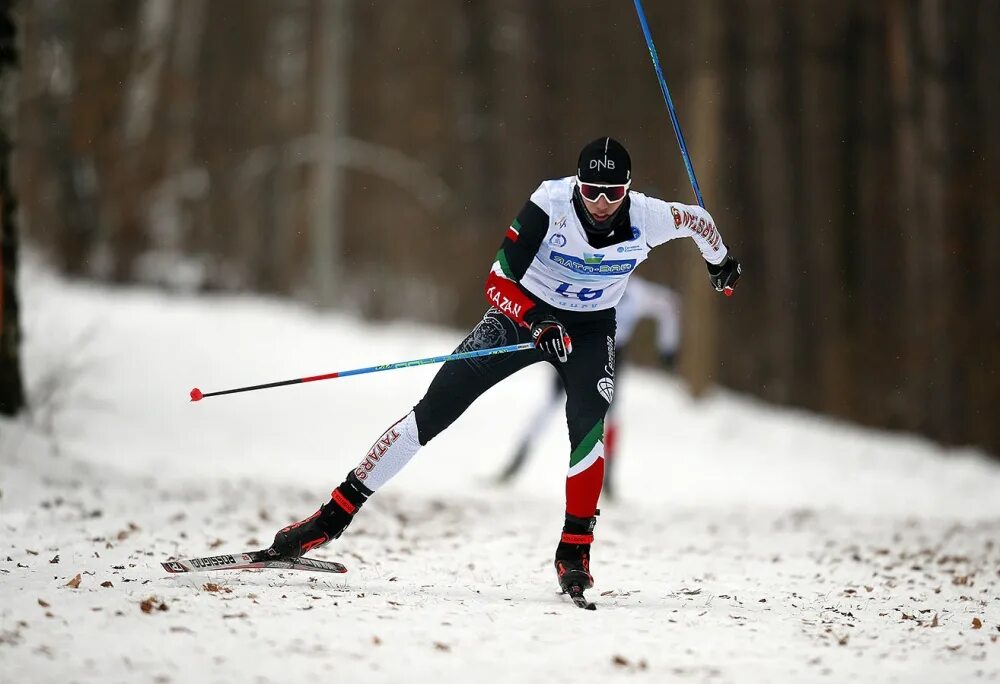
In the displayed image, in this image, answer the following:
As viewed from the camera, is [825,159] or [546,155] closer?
[825,159]

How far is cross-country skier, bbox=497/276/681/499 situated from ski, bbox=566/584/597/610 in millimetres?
5113

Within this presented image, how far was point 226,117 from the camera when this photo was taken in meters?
30.0

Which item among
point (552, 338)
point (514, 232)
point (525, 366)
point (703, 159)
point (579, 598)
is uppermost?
point (703, 159)

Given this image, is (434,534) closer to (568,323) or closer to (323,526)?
(323,526)

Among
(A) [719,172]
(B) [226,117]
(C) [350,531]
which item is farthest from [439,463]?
(B) [226,117]

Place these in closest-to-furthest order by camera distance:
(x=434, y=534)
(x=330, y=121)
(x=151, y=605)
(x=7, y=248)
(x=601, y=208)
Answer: (x=151, y=605), (x=601, y=208), (x=434, y=534), (x=7, y=248), (x=330, y=121)

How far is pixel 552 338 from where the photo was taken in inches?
204

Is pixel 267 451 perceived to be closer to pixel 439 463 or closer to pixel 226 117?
pixel 439 463

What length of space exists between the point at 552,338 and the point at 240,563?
1.89 metres

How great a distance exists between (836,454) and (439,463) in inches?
210

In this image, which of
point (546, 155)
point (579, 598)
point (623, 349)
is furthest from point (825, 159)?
point (579, 598)

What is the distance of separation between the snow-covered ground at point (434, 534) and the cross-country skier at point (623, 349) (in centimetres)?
45

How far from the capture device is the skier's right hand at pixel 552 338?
17.0 feet

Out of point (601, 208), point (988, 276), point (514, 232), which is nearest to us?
point (601, 208)
